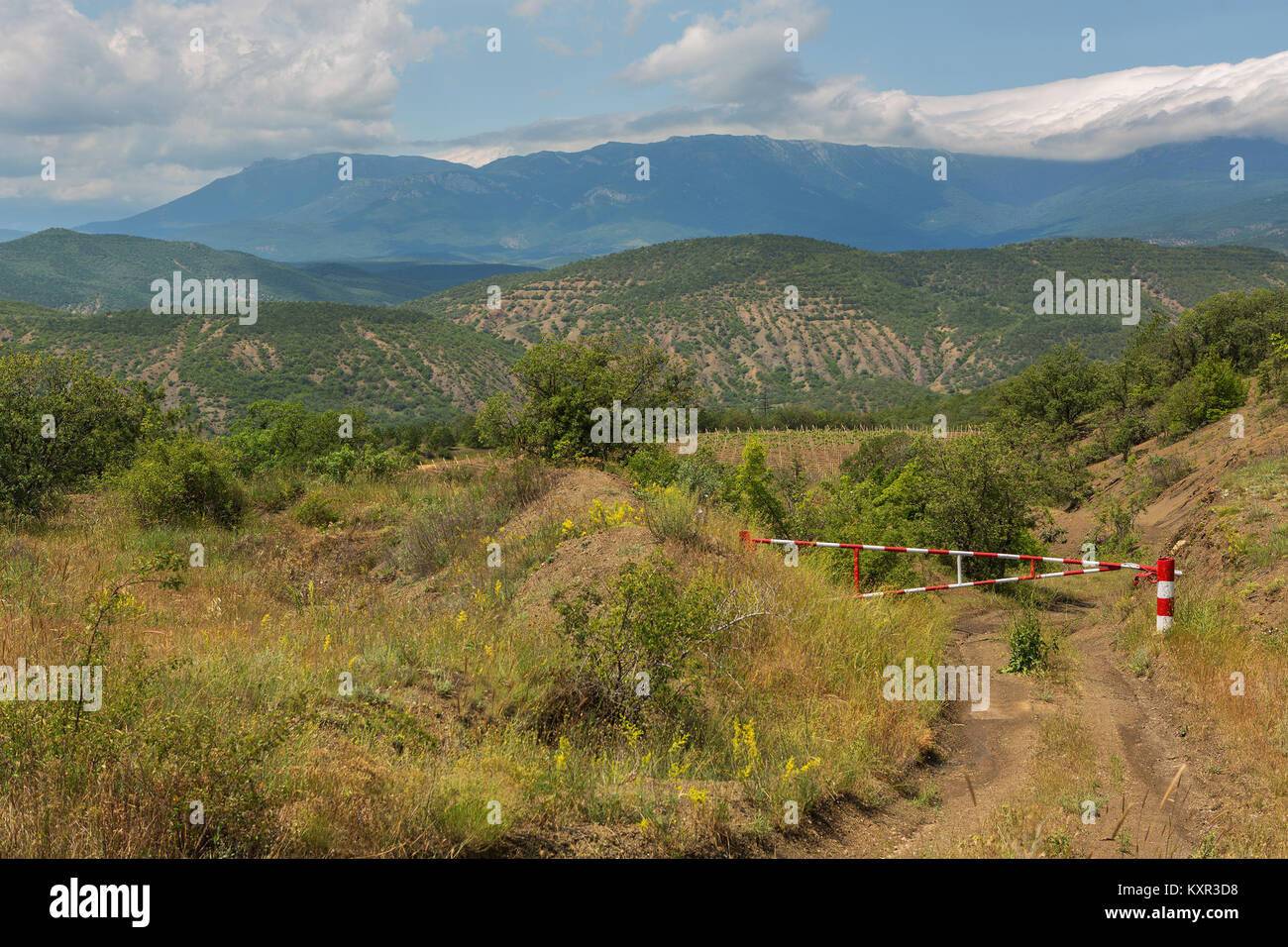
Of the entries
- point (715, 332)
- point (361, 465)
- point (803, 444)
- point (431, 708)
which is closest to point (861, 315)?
point (715, 332)

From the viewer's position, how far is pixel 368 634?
6836 millimetres

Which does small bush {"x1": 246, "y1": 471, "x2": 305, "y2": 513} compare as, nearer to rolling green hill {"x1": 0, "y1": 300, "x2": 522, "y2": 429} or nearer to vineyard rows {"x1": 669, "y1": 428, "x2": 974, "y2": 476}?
vineyard rows {"x1": 669, "y1": 428, "x2": 974, "y2": 476}

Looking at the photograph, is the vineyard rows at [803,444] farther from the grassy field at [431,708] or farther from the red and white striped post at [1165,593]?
the grassy field at [431,708]

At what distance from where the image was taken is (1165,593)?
841cm

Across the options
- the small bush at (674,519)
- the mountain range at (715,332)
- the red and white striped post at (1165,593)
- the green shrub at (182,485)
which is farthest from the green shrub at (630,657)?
the mountain range at (715,332)

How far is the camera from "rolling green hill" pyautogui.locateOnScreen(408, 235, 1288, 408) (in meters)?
155

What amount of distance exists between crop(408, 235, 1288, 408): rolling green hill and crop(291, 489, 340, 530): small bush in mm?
133586

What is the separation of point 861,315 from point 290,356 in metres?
114

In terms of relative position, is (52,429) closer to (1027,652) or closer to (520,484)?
(520,484)

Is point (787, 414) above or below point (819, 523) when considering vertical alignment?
above

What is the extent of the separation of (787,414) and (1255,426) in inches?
3479

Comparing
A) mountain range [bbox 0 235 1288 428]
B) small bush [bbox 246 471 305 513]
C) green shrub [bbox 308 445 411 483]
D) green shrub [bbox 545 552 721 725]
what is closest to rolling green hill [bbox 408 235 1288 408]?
mountain range [bbox 0 235 1288 428]

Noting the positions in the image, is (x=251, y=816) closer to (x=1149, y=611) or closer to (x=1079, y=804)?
(x=1079, y=804)
